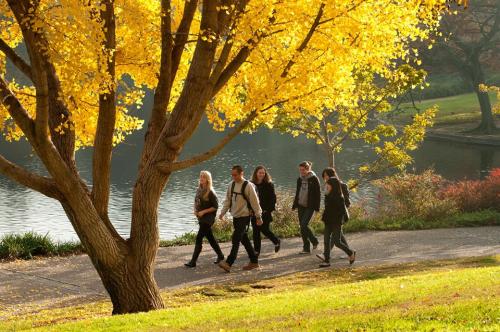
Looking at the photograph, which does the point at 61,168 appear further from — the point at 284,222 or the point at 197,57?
the point at 284,222

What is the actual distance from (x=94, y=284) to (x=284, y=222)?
764 cm

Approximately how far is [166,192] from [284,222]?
17251 mm

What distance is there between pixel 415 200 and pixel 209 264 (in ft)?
26.5

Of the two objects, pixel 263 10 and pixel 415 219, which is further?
pixel 415 219

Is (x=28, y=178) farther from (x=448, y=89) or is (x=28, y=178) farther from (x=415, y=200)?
(x=448, y=89)

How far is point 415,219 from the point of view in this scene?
20.1 meters

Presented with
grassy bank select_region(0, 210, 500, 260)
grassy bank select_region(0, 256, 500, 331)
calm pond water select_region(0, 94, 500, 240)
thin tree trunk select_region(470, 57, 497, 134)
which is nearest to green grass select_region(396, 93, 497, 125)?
thin tree trunk select_region(470, 57, 497, 134)

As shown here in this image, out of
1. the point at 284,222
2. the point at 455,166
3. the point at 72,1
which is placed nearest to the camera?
the point at 72,1

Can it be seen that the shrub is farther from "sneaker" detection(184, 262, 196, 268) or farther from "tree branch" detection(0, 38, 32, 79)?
"tree branch" detection(0, 38, 32, 79)

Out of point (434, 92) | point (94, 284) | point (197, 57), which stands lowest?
point (94, 284)

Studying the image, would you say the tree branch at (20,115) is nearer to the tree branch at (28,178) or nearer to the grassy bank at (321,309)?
the tree branch at (28,178)

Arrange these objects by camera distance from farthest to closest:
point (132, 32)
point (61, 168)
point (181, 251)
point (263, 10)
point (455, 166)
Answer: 1. point (455, 166)
2. point (181, 251)
3. point (132, 32)
4. point (61, 168)
5. point (263, 10)

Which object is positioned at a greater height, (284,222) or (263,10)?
(263,10)

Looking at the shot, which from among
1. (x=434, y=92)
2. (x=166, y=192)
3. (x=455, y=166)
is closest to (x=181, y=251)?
(x=166, y=192)
